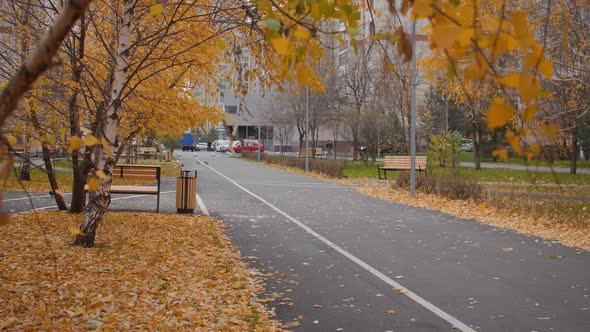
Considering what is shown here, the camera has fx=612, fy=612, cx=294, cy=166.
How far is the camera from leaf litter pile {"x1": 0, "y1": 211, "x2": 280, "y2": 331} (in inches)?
203

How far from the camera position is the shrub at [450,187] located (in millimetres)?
15961

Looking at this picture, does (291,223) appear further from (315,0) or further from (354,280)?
(315,0)

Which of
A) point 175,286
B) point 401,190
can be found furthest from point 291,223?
point 401,190

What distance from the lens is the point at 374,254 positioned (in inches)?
341

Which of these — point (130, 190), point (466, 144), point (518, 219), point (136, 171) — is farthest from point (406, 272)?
point (466, 144)

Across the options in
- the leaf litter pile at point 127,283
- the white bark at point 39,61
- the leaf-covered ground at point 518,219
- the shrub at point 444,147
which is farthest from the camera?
the shrub at point 444,147

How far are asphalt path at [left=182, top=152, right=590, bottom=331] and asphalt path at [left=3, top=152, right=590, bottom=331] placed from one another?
0.01 m

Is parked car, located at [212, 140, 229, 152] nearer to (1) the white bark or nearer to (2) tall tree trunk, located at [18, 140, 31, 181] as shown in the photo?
(2) tall tree trunk, located at [18, 140, 31, 181]

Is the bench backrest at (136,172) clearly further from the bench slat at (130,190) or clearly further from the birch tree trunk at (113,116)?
the birch tree trunk at (113,116)

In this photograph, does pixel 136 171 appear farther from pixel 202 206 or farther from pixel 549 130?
pixel 549 130

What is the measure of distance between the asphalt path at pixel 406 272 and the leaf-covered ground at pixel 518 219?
0.51 metres

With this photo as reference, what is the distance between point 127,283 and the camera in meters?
6.46

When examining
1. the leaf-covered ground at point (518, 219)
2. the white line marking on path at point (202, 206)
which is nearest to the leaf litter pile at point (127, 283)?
the white line marking on path at point (202, 206)

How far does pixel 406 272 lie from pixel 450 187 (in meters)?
9.73
